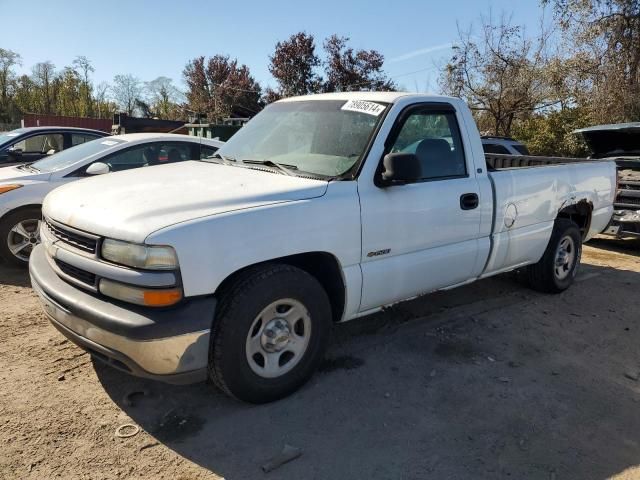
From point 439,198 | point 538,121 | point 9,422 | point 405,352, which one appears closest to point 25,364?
point 9,422

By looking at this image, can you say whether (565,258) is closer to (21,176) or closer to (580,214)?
(580,214)

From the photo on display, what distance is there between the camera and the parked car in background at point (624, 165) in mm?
7477

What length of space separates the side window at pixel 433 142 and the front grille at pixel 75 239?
83.5 inches

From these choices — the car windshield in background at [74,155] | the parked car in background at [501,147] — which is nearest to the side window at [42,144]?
the car windshield in background at [74,155]

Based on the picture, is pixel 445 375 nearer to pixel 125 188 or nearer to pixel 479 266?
pixel 479 266

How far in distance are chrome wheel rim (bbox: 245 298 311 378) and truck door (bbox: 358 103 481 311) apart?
0.51m

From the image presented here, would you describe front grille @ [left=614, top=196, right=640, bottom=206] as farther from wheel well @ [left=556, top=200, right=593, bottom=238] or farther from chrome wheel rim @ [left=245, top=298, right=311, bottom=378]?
chrome wheel rim @ [left=245, top=298, right=311, bottom=378]

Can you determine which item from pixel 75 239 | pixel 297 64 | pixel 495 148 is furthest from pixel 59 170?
pixel 297 64

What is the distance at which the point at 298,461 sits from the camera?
2.73m

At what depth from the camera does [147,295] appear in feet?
8.78

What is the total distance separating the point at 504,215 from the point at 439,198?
94cm

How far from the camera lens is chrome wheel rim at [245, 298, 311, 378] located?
3096 mm

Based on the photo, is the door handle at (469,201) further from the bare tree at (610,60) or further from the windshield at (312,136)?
the bare tree at (610,60)

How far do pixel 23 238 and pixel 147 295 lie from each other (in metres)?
4.02
